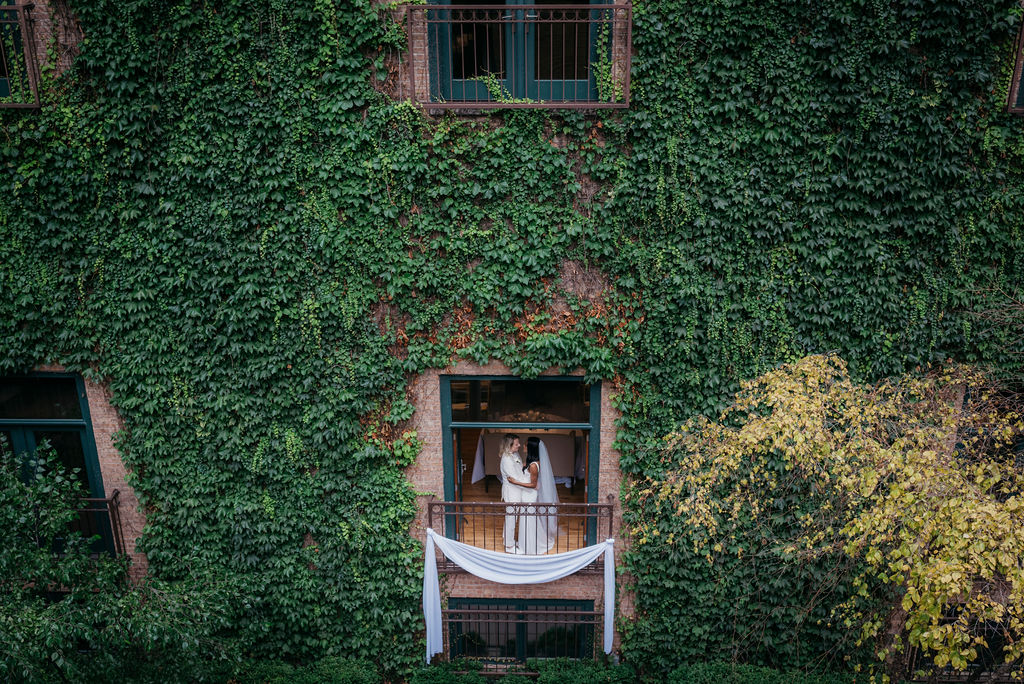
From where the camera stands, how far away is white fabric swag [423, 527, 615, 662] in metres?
8.26

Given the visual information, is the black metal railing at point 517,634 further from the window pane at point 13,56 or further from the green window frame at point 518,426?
the window pane at point 13,56

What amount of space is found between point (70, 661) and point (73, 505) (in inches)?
84.2

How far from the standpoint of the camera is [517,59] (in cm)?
788

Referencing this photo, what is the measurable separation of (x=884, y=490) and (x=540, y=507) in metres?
3.99

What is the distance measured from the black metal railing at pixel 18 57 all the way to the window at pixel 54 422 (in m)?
3.23

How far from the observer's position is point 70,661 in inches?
259

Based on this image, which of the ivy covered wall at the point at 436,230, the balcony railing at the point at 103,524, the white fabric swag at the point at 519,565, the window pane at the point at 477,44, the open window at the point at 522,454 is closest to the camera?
the ivy covered wall at the point at 436,230

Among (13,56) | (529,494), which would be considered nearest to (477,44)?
(13,56)

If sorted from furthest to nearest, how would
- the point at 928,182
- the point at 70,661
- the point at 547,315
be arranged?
the point at 547,315
the point at 928,182
the point at 70,661

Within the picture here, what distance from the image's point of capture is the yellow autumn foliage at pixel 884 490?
541cm

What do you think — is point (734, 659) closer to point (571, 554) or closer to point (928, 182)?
point (571, 554)

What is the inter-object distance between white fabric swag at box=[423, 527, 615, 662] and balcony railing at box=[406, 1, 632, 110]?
202 inches

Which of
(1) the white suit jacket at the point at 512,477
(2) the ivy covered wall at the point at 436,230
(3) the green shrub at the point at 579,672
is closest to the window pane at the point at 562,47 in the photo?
(2) the ivy covered wall at the point at 436,230

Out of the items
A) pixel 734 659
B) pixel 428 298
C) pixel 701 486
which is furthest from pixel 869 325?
pixel 428 298
